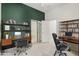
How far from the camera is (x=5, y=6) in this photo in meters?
2.81

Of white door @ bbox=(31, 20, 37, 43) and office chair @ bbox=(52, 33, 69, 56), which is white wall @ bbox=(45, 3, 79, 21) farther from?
office chair @ bbox=(52, 33, 69, 56)

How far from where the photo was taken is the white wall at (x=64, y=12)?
2.80 meters

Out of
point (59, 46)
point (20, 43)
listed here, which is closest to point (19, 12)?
point (20, 43)

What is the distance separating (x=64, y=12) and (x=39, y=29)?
0.67 meters

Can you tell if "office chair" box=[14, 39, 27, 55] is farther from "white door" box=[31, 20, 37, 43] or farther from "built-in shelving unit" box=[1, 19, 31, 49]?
"white door" box=[31, 20, 37, 43]

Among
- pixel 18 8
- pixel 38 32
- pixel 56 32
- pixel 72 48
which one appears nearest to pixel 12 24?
pixel 18 8

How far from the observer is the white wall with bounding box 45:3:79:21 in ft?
9.20

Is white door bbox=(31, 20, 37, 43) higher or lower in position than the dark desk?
higher

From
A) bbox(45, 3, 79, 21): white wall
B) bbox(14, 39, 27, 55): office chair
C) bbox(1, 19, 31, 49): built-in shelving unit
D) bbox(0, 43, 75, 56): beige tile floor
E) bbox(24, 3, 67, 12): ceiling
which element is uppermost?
bbox(24, 3, 67, 12): ceiling

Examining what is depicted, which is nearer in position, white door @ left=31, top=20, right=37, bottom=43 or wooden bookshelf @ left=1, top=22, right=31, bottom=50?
wooden bookshelf @ left=1, top=22, right=31, bottom=50

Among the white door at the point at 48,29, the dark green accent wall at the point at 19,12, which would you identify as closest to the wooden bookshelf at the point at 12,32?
the dark green accent wall at the point at 19,12

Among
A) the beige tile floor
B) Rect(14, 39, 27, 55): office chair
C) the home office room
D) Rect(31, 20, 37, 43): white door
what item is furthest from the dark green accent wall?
the beige tile floor

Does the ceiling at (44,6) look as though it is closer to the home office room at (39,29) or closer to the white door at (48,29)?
the home office room at (39,29)

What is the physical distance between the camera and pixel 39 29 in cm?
290
